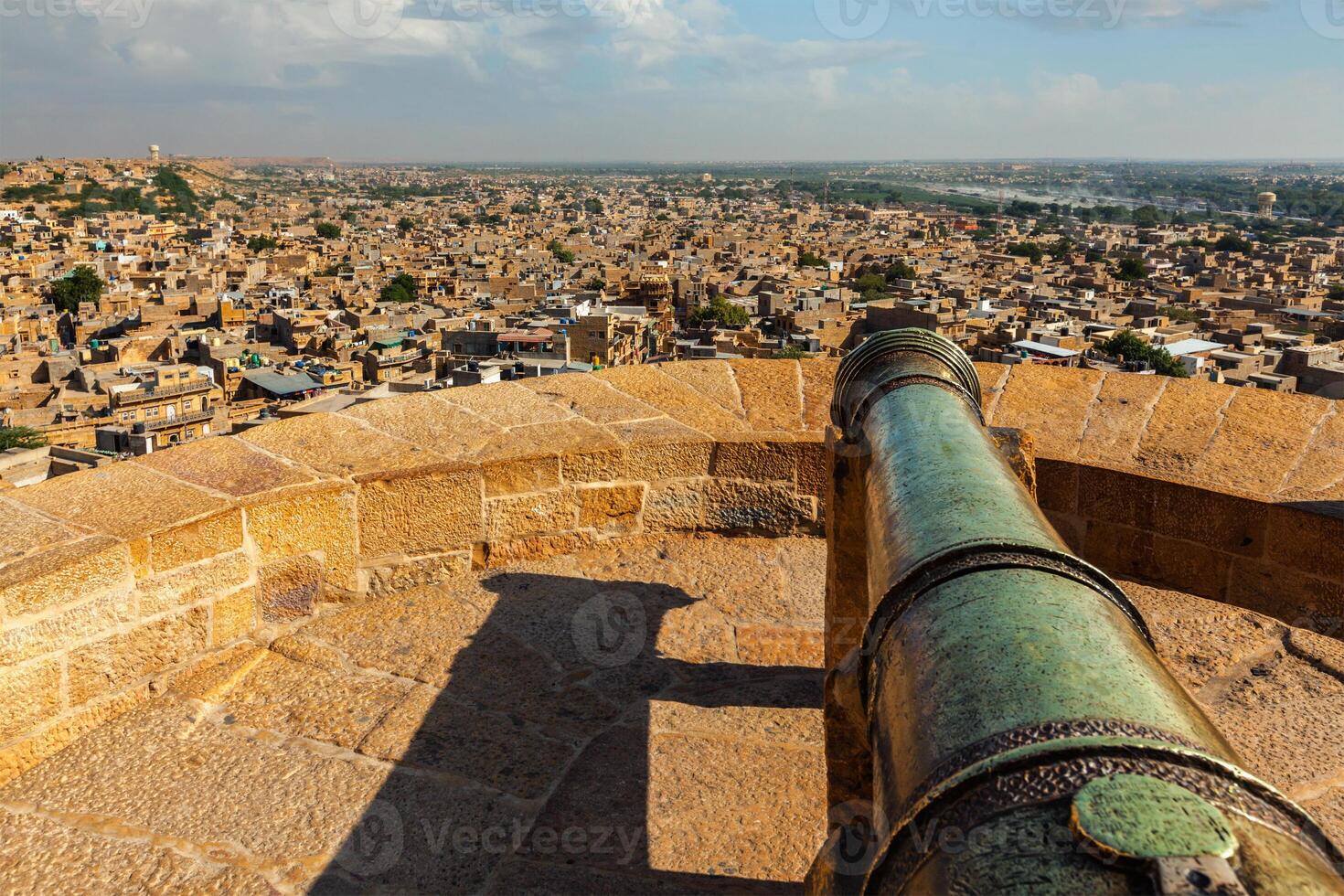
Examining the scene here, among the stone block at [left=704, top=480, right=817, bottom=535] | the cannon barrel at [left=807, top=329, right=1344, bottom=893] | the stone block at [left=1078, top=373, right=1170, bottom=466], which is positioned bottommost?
the stone block at [left=704, top=480, right=817, bottom=535]

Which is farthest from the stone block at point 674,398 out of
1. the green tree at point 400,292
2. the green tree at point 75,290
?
the green tree at point 75,290

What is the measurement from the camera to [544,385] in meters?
2.89

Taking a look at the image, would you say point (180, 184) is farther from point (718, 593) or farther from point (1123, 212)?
point (718, 593)

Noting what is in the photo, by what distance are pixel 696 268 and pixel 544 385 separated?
47848 millimetres

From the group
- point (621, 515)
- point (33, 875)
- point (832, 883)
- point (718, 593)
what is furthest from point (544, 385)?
point (832, 883)

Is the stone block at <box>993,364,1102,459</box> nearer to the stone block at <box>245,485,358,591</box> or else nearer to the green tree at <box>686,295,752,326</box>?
the stone block at <box>245,485,358,591</box>

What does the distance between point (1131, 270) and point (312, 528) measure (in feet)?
188

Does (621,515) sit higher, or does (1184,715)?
(1184,715)

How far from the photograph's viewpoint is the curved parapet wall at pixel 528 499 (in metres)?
1.70

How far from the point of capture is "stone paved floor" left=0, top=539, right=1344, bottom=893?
1.43 m

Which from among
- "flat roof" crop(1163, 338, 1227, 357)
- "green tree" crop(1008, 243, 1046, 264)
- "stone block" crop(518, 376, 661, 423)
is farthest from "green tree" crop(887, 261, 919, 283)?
"stone block" crop(518, 376, 661, 423)

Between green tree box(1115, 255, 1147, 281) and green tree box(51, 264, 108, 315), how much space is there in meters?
45.7

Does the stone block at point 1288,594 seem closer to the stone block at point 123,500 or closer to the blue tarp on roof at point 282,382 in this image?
the stone block at point 123,500

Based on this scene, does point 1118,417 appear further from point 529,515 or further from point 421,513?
point 421,513
